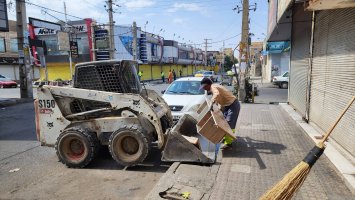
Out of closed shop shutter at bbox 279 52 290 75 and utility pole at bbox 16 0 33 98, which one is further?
closed shop shutter at bbox 279 52 290 75

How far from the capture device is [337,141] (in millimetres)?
5875

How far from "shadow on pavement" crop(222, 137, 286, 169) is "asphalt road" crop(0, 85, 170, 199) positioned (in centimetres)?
143

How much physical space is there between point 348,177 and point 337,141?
5.66 ft

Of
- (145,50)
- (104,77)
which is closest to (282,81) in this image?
(145,50)

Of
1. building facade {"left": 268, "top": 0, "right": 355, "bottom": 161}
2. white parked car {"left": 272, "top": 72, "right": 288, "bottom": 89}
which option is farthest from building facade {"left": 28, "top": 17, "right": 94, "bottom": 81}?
building facade {"left": 268, "top": 0, "right": 355, "bottom": 161}

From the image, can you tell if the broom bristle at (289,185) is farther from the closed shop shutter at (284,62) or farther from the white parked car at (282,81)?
the closed shop shutter at (284,62)

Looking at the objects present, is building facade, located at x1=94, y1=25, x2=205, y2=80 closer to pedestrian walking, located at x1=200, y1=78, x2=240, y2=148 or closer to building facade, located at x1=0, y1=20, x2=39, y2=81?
building facade, located at x1=0, y1=20, x2=39, y2=81

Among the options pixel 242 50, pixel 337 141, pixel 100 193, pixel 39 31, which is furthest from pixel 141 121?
pixel 39 31

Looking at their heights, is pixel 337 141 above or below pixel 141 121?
→ below

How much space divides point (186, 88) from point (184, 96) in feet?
2.66

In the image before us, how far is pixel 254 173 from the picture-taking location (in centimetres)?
483

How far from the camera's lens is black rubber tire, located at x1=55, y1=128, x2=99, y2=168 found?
5.74m

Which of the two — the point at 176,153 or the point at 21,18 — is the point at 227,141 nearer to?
the point at 176,153

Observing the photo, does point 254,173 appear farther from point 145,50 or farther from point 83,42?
point 145,50
